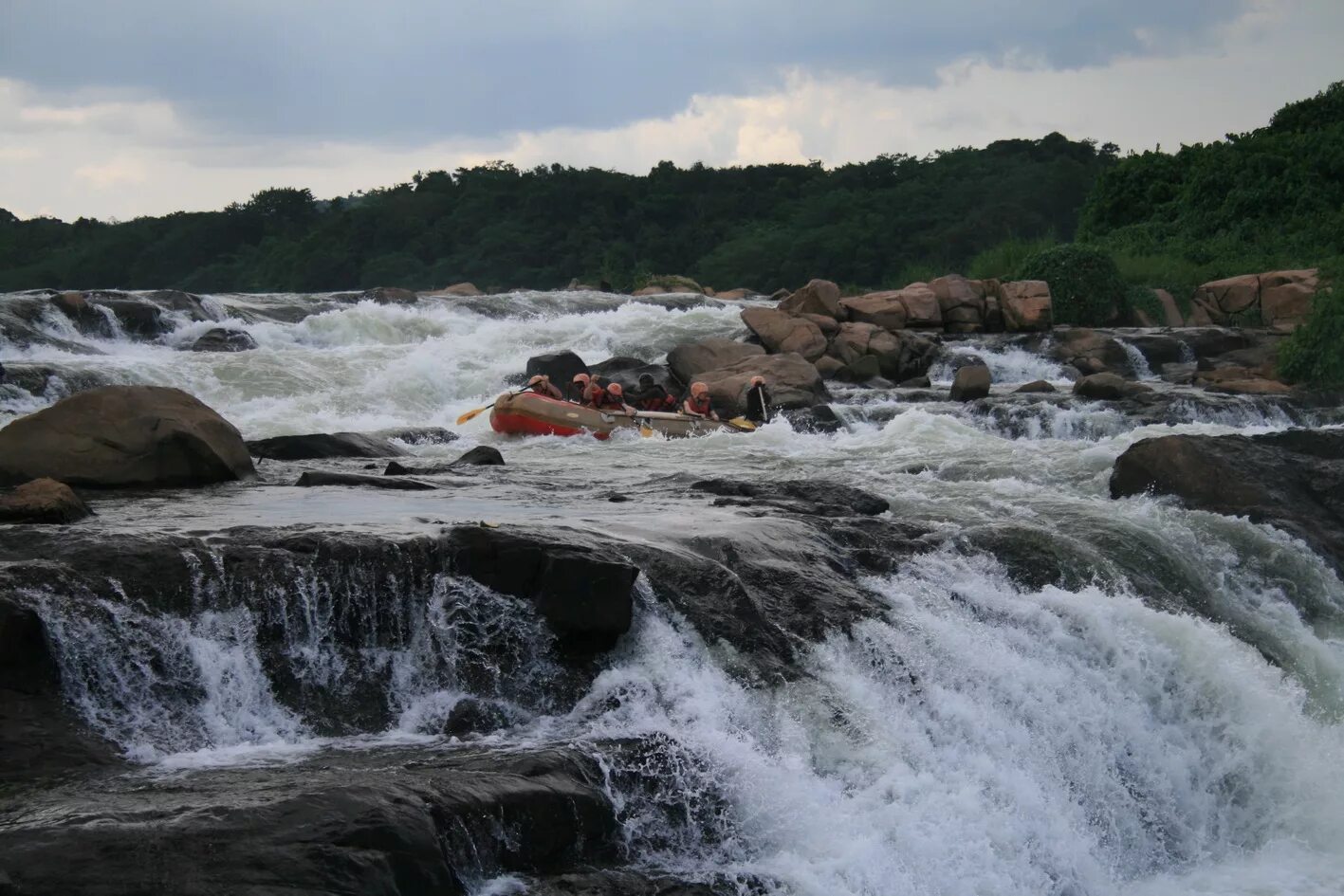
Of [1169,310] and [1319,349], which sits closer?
[1319,349]

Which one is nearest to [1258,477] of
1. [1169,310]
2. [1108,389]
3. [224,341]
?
[1108,389]

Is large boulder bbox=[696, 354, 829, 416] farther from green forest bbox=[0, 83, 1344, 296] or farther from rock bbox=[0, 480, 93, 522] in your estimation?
green forest bbox=[0, 83, 1344, 296]

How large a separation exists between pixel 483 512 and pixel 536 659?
2.47m

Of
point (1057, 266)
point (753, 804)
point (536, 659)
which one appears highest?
point (1057, 266)

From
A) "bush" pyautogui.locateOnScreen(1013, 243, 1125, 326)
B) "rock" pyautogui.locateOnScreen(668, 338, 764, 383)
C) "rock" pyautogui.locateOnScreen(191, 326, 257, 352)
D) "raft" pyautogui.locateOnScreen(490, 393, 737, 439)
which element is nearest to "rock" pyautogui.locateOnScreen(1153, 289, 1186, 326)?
Result: "bush" pyautogui.locateOnScreen(1013, 243, 1125, 326)

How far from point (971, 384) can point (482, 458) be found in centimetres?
777

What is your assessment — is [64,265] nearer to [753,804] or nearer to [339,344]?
[339,344]

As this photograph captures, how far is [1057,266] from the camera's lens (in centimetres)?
2688

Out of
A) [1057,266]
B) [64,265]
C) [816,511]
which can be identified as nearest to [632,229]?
[64,265]

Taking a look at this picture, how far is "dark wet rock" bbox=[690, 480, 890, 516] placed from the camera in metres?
10.7

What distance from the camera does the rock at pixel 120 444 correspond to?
9.83 m

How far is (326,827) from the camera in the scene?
4.91m

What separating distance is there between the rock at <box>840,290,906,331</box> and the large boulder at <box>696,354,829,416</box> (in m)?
4.80

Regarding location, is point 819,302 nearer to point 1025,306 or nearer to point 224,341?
point 1025,306
